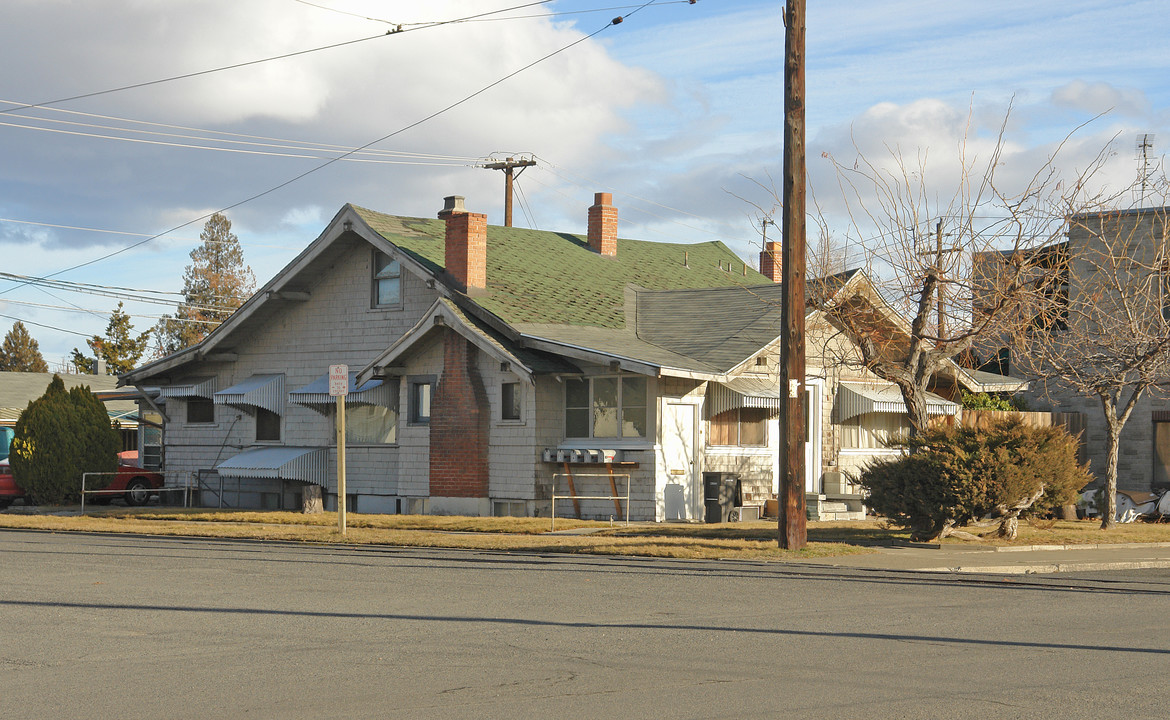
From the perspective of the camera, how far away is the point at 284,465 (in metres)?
28.0

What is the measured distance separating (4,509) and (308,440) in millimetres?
8024

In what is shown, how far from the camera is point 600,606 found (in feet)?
38.3

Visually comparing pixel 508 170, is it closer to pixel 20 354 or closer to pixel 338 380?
pixel 338 380

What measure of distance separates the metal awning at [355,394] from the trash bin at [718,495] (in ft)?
24.3

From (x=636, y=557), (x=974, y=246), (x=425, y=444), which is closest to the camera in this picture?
(x=636, y=557)

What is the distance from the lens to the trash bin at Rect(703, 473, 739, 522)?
23766 mm

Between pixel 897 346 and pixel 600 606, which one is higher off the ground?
pixel 897 346

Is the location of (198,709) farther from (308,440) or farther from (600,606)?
(308,440)

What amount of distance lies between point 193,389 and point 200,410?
1289 millimetres

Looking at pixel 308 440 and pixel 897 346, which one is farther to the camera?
pixel 308 440

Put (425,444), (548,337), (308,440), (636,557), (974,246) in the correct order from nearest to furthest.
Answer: (636,557)
(974,246)
(548,337)
(425,444)
(308,440)

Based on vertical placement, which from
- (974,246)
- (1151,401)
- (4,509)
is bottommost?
(4,509)

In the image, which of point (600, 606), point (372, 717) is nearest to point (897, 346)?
point (600, 606)

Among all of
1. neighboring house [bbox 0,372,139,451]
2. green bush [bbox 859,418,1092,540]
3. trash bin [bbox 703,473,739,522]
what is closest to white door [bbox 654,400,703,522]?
trash bin [bbox 703,473,739,522]
